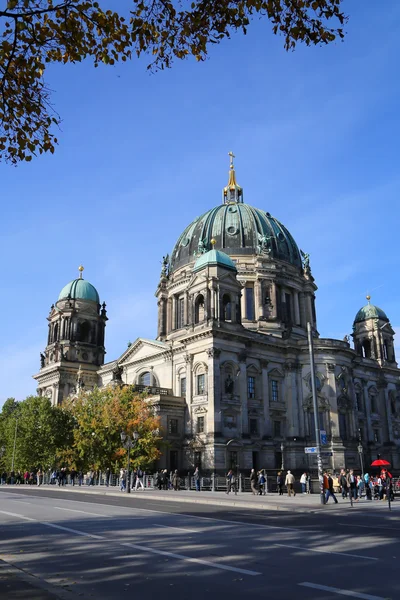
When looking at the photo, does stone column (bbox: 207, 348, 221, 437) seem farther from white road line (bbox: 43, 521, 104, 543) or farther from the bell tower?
white road line (bbox: 43, 521, 104, 543)

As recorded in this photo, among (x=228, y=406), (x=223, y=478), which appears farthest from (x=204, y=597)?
(x=228, y=406)

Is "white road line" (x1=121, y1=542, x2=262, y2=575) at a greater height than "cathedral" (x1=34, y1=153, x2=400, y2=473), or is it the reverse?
"cathedral" (x1=34, y1=153, x2=400, y2=473)

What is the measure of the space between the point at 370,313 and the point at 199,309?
32.3 meters

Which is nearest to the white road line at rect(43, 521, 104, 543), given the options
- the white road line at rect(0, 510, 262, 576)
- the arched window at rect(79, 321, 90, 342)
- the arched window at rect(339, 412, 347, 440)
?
the white road line at rect(0, 510, 262, 576)

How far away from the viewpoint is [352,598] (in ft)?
25.5

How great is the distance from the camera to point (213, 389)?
170ft

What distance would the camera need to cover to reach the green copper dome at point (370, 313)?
78.4 m

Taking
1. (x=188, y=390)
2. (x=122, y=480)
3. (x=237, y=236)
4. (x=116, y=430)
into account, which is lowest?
(x=122, y=480)

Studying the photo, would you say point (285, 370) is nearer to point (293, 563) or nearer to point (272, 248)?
point (272, 248)

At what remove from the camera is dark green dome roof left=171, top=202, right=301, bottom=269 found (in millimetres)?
69562

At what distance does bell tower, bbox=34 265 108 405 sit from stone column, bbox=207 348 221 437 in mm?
24394

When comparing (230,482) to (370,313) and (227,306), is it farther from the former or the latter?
(370,313)

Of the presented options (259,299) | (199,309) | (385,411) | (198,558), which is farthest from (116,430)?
(198,558)

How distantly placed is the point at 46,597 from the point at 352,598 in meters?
4.35
